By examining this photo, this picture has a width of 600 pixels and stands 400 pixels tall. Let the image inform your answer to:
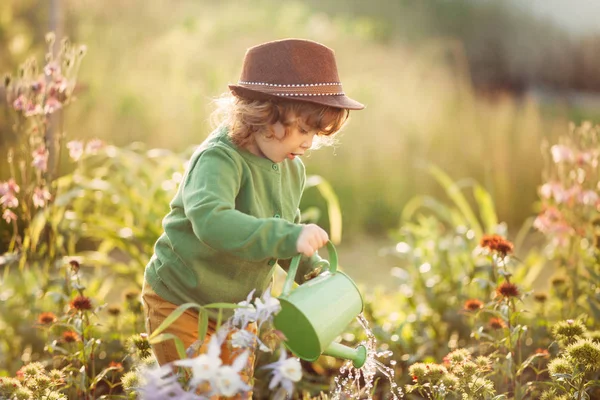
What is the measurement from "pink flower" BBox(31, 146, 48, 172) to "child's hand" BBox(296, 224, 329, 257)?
1.38m

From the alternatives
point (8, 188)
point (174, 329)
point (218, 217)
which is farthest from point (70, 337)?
point (218, 217)

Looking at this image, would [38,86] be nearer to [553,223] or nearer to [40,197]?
[40,197]

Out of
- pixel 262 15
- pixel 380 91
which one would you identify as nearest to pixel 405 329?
pixel 380 91

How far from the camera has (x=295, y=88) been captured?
1678 mm

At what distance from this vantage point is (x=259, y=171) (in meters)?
1.78

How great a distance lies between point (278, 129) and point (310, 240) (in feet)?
1.34

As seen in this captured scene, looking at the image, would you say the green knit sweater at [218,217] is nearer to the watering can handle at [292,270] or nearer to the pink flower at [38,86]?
the watering can handle at [292,270]

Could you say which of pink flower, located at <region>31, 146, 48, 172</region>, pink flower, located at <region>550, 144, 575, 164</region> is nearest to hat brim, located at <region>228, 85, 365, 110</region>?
pink flower, located at <region>31, 146, 48, 172</region>

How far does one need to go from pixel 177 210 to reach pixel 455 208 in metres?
3.51

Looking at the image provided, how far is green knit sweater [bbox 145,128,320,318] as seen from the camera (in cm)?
153

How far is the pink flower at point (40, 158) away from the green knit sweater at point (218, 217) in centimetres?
80

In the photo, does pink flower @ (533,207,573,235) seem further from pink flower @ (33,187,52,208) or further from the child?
pink flower @ (33,187,52,208)

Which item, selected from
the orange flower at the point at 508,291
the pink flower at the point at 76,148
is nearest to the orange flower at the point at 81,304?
the pink flower at the point at 76,148

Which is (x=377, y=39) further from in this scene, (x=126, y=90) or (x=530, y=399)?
(x=530, y=399)
